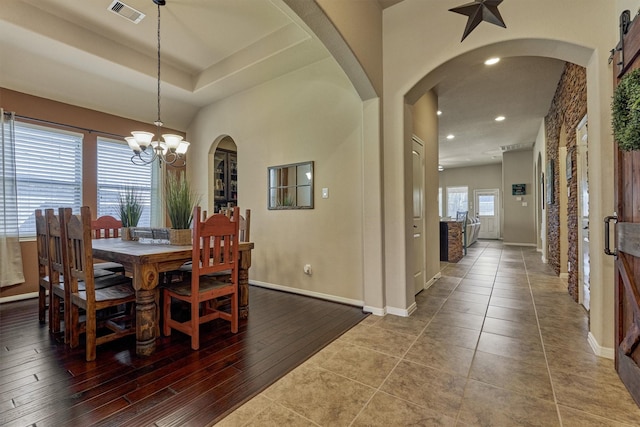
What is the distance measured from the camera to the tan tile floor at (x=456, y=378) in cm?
146

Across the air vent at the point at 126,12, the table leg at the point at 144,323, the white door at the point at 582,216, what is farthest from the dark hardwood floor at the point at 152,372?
the air vent at the point at 126,12

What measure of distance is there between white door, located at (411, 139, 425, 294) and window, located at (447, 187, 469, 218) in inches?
342

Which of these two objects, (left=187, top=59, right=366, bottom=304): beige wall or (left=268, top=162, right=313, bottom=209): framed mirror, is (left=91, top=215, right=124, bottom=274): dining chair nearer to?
(left=187, top=59, right=366, bottom=304): beige wall

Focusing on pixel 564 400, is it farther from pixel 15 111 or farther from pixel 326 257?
pixel 15 111

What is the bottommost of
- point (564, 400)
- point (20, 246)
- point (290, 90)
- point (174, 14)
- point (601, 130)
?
point (564, 400)

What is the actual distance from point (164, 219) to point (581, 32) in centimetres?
566

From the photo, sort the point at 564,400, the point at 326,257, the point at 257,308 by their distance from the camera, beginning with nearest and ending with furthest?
the point at 564,400
the point at 257,308
the point at 326,257

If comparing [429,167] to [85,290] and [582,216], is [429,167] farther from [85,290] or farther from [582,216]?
[85,290]

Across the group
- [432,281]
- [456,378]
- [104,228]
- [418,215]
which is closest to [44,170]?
[104,228]

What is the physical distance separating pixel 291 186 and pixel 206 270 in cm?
184

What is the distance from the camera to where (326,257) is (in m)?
3.49

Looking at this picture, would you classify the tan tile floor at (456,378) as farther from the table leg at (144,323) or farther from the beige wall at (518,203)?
the beige wall at (518,203)

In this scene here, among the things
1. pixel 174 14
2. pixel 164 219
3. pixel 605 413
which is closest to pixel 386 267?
pixel 605 413

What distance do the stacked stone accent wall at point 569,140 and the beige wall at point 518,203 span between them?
3.83m
